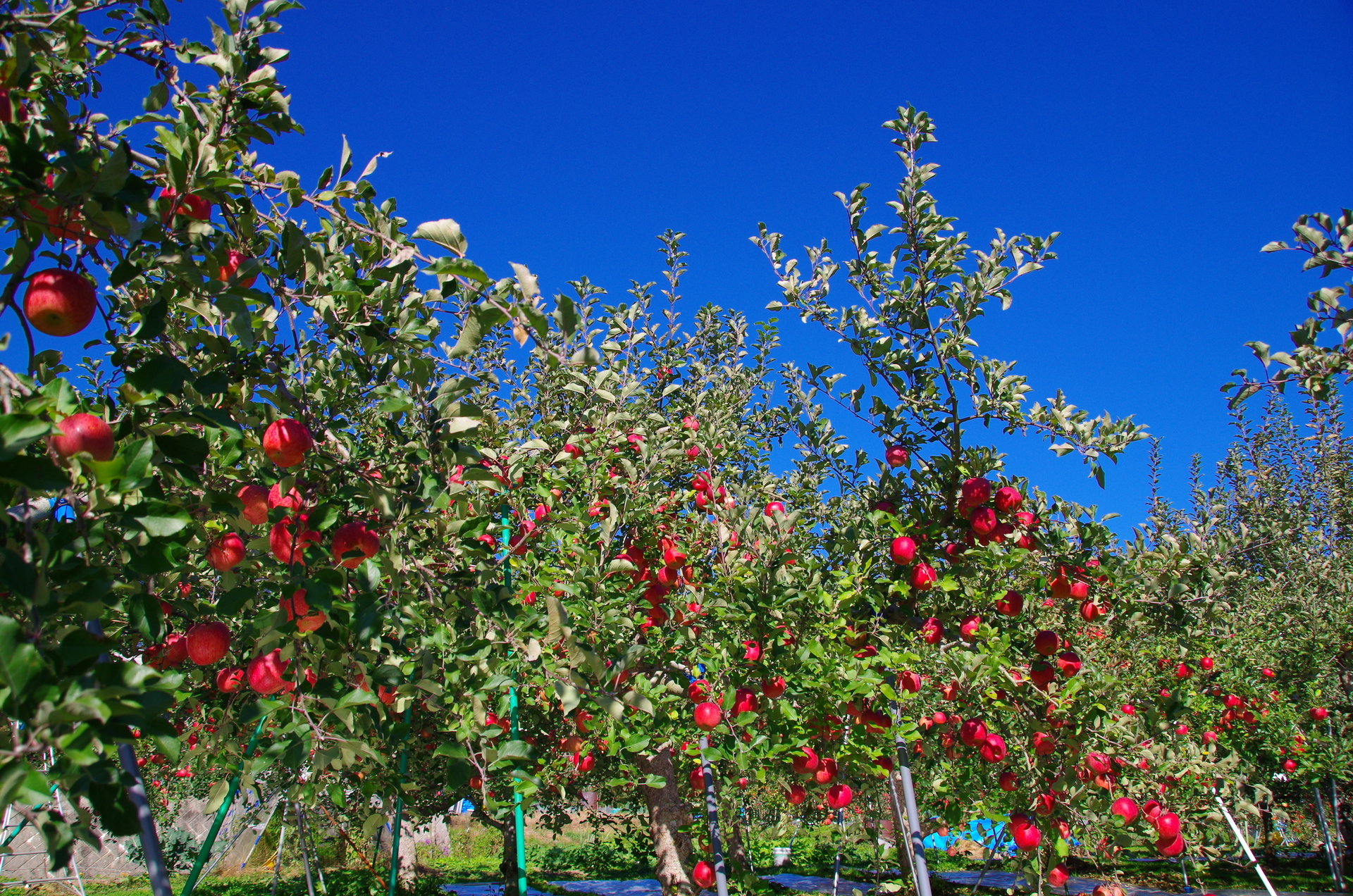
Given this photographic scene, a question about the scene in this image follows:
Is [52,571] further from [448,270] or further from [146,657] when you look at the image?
[146,657]

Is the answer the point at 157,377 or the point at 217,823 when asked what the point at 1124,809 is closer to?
the point at 217,823

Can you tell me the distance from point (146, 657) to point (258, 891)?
1214 cm

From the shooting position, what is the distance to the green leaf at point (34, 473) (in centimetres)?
98

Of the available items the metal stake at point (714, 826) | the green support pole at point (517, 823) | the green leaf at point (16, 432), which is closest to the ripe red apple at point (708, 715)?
the metal stake at point (714, 826)

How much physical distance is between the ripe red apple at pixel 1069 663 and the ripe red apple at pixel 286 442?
3454 mm

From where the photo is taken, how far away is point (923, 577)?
3271 millimetres

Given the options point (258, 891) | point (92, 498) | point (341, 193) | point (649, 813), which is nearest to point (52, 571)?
point (92, 498)

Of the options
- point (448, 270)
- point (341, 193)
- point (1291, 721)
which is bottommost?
point (1291, 721)

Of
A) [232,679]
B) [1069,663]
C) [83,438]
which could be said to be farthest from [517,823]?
[1069,663]

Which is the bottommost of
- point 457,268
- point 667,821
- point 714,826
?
point 667,821

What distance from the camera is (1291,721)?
33.9ft

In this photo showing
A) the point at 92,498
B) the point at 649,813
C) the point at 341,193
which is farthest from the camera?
the point at 649,813

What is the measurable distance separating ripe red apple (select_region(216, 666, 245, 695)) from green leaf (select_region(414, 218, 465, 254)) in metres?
1.86

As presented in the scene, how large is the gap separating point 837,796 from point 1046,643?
53.7 inches
